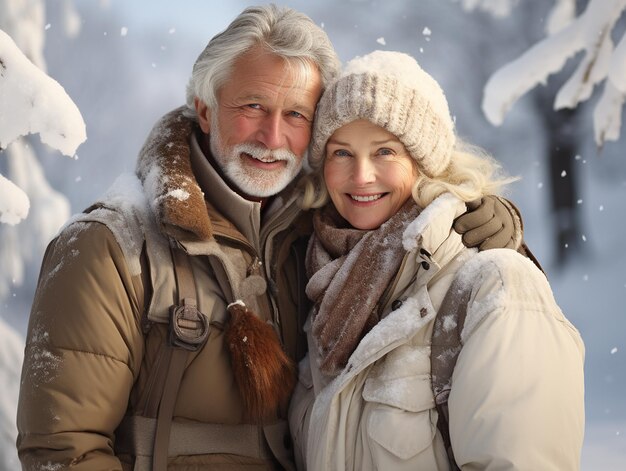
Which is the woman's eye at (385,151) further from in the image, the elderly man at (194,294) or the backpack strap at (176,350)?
the backpack strap at (176,350)

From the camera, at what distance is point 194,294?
2537 millimetres

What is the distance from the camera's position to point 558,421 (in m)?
2.16

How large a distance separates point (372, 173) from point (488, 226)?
382 mm

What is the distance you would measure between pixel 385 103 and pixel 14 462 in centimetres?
385

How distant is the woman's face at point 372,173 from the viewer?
2.62 meters

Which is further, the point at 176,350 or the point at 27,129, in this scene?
the point at 27,129

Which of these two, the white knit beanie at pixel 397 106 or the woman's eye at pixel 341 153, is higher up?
the white knit beanie at pixel 397 106

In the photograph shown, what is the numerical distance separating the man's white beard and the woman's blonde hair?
92mm

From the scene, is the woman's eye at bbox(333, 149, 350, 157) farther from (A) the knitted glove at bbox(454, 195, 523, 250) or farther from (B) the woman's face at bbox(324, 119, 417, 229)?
(A) the knitted glove at bbox(454, 195, 523, 250)

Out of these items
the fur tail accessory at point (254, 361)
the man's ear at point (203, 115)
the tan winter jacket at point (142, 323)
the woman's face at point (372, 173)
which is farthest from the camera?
the man's ear at point (203, 115)

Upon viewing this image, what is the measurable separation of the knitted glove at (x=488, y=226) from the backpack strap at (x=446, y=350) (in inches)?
7.3

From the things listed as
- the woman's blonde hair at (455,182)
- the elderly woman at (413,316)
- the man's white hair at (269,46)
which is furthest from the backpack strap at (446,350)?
the man's white hair at (269,46)

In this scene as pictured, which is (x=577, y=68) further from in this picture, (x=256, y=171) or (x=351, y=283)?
(x=351, y=283)

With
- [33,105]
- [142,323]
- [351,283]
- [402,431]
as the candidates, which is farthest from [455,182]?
[33,105]
